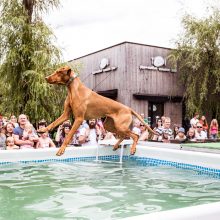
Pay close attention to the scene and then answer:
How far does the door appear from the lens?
19.4m

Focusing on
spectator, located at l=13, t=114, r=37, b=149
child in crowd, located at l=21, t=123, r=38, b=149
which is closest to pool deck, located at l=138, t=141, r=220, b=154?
child in crowd, located at l=21, t=123, r=38, b=149

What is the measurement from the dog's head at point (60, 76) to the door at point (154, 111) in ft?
49.1

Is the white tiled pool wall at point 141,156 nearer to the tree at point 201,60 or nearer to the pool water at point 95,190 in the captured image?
the pool water at point 95,190

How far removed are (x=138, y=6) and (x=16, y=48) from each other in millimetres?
7874

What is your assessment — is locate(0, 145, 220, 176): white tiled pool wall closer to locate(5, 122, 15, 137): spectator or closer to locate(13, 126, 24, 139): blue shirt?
locate(13, 126, 24, 139): blue shirt

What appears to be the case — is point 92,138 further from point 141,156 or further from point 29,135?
point 29,135

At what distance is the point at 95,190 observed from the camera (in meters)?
5.27

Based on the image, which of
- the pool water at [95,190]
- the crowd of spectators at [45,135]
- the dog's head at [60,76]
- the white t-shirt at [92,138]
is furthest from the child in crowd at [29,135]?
the dog's head at [60,76]

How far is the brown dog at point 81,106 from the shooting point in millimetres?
4398

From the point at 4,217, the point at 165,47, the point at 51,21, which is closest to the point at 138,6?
the point at 165,47

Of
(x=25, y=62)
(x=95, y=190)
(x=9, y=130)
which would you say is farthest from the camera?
(x=25, y=62)

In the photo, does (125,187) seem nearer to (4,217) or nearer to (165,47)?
(4,217)

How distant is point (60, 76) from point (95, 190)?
1.79m

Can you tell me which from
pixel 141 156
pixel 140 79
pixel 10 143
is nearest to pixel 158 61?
pixel 140 79
